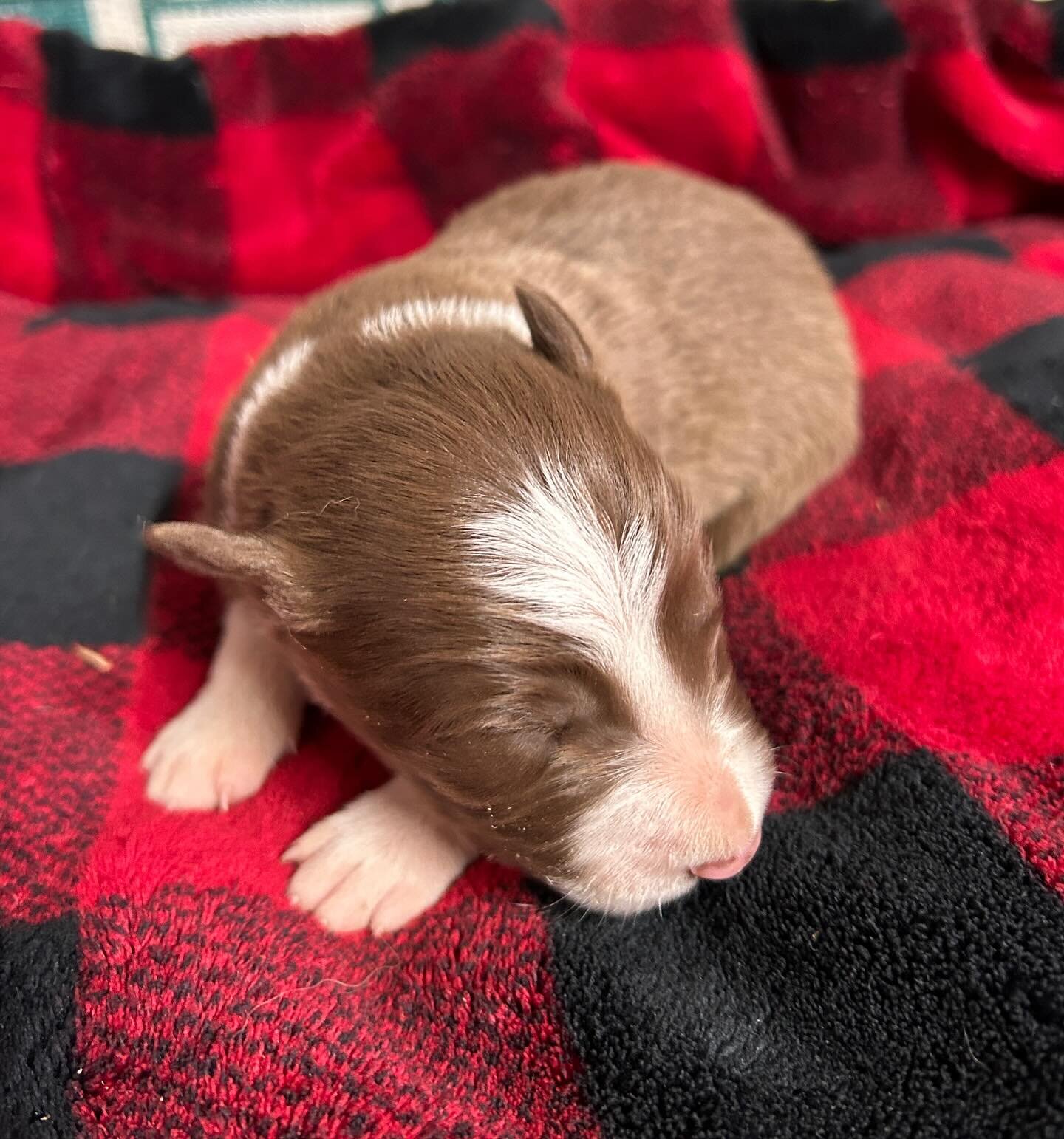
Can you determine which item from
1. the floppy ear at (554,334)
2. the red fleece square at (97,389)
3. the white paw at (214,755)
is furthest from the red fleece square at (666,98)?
the white paw at (214,755)

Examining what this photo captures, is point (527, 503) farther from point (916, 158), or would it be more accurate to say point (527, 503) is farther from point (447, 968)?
point (916, 158)

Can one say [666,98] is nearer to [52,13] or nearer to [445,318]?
[445,318]

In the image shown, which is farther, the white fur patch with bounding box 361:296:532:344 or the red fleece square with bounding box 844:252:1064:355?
the red fleece square with bounding box 844:252:1064:355

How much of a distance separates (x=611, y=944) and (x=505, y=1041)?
249 mm

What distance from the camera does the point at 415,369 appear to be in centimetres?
179

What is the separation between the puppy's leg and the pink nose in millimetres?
953

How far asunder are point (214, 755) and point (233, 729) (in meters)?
0.07

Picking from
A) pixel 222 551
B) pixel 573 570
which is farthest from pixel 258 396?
pixel 573 570

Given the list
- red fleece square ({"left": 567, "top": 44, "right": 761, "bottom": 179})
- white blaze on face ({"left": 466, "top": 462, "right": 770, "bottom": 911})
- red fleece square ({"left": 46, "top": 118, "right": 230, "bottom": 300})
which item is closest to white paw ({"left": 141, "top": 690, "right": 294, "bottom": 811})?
white blaze on face ({"left": 466, "top": 462, "right": 770, "bottom": 911})

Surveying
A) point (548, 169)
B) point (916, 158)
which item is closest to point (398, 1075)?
point (548, 169)

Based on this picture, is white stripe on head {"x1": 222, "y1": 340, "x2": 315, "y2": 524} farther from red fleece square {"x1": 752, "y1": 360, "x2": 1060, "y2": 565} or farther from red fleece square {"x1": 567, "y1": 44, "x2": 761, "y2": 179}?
red fleece square {"x1": 567, "y1": 44, "x2": 761, "y2": 179}

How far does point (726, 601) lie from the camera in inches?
92.9

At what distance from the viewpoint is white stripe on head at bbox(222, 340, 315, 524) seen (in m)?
2.07

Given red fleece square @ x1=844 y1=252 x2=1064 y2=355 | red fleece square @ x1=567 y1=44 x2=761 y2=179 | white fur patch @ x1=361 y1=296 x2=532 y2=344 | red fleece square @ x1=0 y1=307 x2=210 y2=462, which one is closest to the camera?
white fur patch @ x1=361 y1=296 x2=532 y2=344
